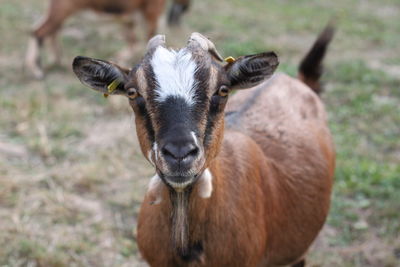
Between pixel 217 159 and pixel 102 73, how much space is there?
2.56 feet

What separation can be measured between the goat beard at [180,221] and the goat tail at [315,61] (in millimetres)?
2157

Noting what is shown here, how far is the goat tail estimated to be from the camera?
4.27 m

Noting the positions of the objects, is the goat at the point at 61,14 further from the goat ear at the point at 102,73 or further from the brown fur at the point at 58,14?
the goat ear at the point at 102,73

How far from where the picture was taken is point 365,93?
6898mm

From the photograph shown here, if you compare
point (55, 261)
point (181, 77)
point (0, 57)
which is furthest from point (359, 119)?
point (0, 57)

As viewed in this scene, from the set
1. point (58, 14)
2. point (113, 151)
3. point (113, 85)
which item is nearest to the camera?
point (113, 85)

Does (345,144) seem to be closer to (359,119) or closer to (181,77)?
(359,119)

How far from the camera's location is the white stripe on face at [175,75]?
2432 mm

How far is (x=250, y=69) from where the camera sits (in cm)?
268

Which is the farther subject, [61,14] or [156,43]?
[61,14]

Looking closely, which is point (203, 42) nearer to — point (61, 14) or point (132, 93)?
point (132, 93)

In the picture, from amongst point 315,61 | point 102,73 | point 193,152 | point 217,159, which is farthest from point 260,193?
point 315,61

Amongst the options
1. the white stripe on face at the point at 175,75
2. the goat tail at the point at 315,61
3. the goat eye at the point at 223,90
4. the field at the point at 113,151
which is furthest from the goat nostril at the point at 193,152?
the goat tail at the point at 315,61

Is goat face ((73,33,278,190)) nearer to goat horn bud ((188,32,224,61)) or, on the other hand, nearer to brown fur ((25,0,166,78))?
goat horn bud ((188,32,224,61))
